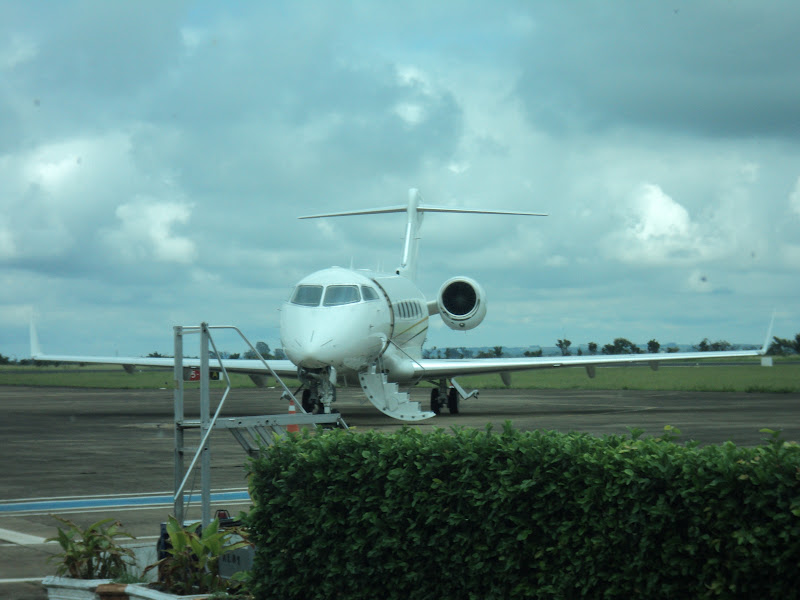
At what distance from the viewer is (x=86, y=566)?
756 cm

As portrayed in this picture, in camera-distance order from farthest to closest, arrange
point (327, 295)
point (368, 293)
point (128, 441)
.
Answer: point (368, 293), point (327, 295), point (128, 441)

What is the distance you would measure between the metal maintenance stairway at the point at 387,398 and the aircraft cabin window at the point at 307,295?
2.26 metres

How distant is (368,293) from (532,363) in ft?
23.0

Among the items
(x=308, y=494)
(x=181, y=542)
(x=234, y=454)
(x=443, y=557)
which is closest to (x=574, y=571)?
(x=443, y=557)

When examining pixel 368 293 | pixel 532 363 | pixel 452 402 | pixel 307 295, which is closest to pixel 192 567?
pixel 307 295

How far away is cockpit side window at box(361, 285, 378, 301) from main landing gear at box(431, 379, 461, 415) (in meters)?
5.85

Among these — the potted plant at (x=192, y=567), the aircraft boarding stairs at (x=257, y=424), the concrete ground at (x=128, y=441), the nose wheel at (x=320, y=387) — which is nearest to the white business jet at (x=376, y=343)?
the nose wheel at (x=320, y=387)

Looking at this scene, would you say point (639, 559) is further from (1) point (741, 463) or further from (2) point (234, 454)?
(2) point (234, 454)

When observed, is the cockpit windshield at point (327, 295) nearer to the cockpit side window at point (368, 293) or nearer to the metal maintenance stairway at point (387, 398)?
the cockpit side window at point (368, 293)

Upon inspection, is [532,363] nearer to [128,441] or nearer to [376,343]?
[376,343]

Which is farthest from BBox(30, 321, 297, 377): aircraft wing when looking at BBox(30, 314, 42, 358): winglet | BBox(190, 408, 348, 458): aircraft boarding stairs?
BBox(190, 408, 348, 458): aircraft boarding stairs

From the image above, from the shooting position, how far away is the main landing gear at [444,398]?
30953 millimetres

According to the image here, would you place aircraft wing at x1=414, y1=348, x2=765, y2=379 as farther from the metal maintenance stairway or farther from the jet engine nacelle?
the metal maintenance stairway

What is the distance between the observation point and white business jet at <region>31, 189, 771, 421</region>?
78.8ft
